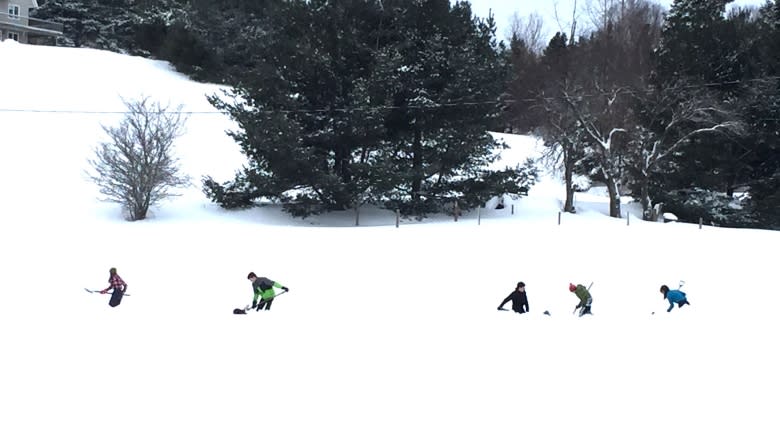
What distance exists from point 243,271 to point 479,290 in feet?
24.1

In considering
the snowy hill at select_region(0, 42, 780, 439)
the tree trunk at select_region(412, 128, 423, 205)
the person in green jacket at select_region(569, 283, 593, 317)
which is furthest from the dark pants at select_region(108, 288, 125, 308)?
the tree trunk at select_region(412, 128, 423, 205)

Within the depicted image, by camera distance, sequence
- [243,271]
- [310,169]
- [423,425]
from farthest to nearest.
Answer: [310,169] → [243,271] → [423,425]

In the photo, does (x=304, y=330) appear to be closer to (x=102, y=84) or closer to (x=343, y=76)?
(x=343, y=76)

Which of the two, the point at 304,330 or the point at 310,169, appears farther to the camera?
the point at 310,169

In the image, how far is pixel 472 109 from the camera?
3269cm

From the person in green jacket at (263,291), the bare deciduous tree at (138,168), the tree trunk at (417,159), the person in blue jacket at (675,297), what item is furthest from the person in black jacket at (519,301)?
the bare deciduous tree at (138,168)

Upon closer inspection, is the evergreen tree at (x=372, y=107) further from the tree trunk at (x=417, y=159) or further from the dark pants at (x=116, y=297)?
the dark pants at (x=116, y=297)

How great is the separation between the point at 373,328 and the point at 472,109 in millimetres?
20139

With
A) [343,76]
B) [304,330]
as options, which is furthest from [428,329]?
[343,76]

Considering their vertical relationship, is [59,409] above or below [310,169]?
below

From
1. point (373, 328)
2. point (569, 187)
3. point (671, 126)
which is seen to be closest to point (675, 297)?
point (373, 328)

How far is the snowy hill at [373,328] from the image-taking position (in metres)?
9.47

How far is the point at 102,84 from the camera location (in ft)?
164

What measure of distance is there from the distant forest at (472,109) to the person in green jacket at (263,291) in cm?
1403
